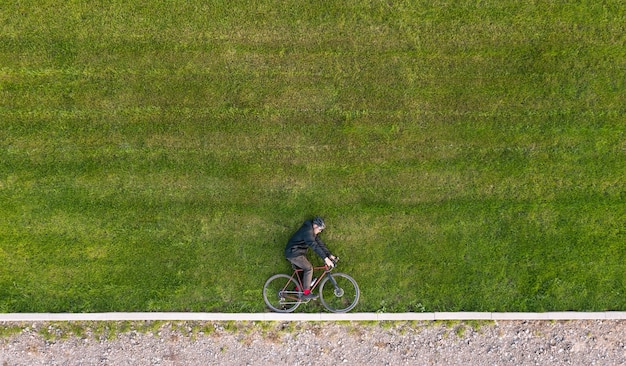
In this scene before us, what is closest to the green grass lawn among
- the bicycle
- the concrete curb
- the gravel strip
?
the concrete curb

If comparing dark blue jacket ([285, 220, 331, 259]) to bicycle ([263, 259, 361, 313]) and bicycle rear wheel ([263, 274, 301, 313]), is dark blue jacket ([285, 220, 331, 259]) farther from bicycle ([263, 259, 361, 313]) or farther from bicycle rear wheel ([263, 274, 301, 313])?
bicycle rear wheel ([263, 274, 301, 313])

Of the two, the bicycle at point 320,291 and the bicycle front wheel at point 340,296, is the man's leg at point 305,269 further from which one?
the bicycle front wheel at point 340,296

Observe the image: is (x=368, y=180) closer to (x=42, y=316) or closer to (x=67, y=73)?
(x=67, y=73)

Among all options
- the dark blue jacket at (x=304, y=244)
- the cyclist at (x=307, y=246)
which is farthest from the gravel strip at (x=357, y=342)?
the dark blue jacket at (x=304, y=244)

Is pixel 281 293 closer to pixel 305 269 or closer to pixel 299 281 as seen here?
pixel 299 281

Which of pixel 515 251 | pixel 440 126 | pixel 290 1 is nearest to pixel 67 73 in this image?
pixel 290 1

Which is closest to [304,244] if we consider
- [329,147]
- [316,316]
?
[316,316]
